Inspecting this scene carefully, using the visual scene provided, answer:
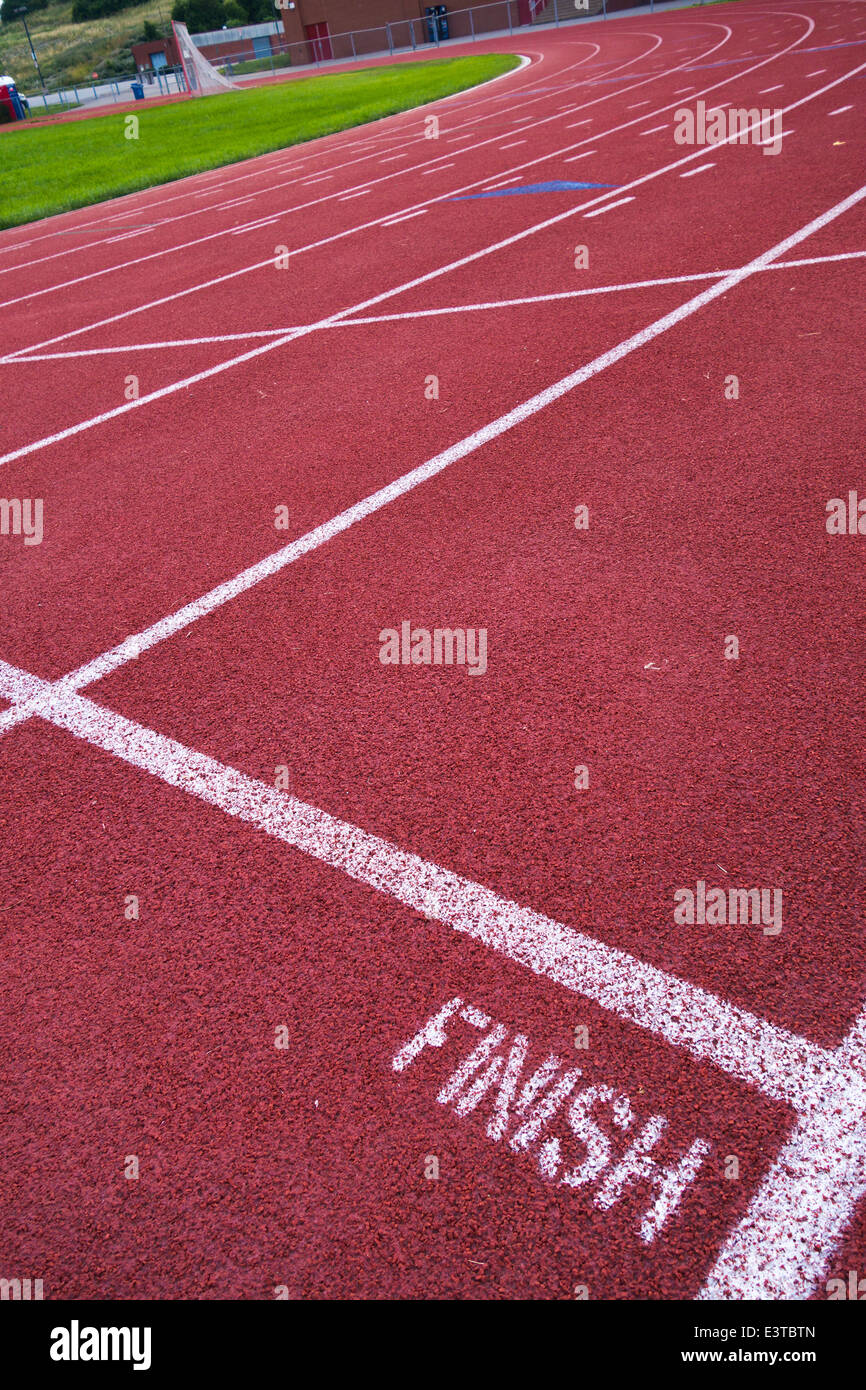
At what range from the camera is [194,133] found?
92.8ft

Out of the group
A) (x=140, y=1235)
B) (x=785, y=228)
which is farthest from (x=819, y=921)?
(x=785, y=228)

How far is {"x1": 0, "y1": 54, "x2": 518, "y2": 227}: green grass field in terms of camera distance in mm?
21469

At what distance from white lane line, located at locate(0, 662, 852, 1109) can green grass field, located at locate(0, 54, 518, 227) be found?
1961 cm

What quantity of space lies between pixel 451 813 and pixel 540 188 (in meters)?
11.9

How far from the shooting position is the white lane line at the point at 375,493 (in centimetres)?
453

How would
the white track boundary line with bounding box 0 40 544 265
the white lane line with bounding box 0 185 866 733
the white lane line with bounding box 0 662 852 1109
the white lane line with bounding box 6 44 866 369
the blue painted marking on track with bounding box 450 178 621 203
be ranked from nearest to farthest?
1. the white lane line with bounding box 0 662 852 1109
2. the white lane line with bounding box 0 185 866 733
3. the white lane line with bounding box 6 44 866 369
4. the blue painted marking on track with bounding box 450 178 621 203
5. the white track boundary line with bounding box 0 40 544 265

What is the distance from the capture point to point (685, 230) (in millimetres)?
9336

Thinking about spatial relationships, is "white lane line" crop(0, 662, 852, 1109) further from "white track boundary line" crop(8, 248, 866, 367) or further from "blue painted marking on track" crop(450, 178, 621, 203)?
"blue painted marking on track" crop(450, 178, 621, 203)

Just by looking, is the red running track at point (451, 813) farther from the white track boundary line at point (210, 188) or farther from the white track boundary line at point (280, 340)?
the white track boundary line at point (210, 188)

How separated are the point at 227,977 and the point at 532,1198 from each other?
115 centimetres

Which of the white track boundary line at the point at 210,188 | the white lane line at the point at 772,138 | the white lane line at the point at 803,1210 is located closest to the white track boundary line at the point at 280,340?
the white lane line at the point at 772,138

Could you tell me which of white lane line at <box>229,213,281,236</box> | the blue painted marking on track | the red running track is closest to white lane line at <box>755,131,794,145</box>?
the blue painted marking on track

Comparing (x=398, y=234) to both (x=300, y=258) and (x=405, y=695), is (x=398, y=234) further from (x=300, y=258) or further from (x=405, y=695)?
(x=405, y=695)

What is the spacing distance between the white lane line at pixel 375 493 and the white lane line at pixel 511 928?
51 centimetres
